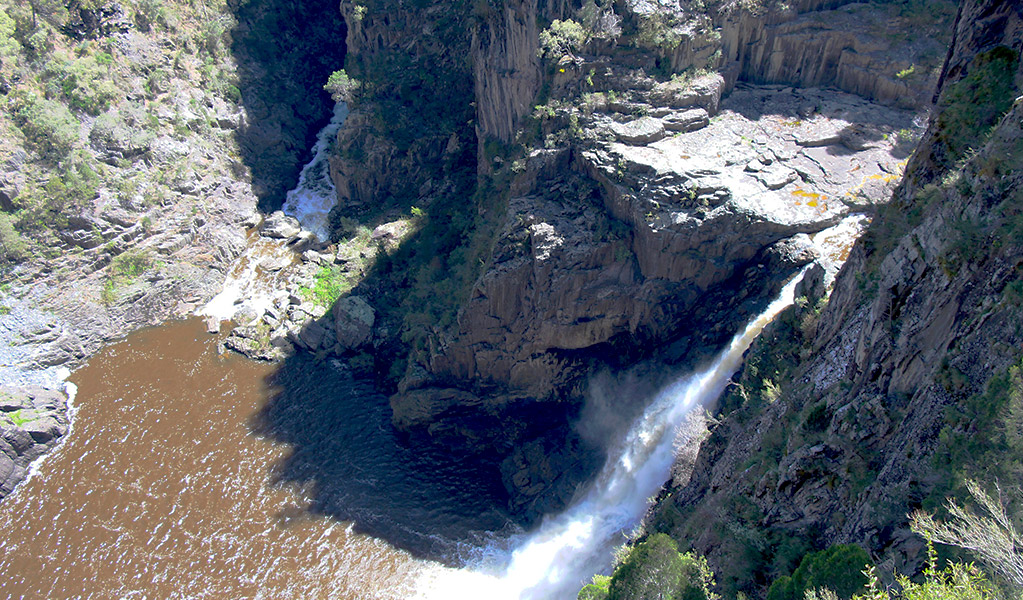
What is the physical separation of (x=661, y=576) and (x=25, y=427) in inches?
1212

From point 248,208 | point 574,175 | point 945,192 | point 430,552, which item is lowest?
point 430,552

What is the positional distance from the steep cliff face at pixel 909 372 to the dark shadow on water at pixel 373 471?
11831mm

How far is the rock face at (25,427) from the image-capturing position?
2825 cm

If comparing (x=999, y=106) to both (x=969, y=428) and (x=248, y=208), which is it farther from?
(x=248, y=208)

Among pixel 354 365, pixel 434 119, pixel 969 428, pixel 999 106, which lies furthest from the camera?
pixel 434 119

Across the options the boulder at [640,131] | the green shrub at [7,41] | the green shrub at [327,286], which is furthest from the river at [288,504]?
the green shrub at [7,41]

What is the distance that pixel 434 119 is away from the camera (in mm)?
40438

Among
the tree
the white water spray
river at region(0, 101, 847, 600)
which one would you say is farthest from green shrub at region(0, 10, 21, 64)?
the tree

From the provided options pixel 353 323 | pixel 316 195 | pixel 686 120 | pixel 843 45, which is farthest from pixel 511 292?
pixel 316 195

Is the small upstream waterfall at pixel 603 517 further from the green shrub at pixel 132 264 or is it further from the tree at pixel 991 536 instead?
the green shrub at pixel 132 264

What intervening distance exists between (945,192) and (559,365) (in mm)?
18229

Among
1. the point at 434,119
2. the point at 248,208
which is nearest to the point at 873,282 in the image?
the point at 434,119

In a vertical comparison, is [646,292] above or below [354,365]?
above

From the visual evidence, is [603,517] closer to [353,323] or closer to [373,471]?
[373,471]
